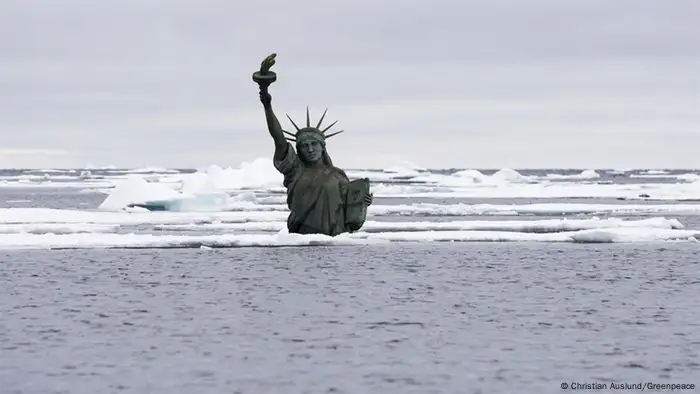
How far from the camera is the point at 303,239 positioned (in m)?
28.9

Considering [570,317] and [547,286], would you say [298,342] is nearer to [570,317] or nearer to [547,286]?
[570,317]

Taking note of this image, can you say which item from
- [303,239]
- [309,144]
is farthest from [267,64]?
[303,239]

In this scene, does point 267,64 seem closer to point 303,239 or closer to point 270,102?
point 270,102

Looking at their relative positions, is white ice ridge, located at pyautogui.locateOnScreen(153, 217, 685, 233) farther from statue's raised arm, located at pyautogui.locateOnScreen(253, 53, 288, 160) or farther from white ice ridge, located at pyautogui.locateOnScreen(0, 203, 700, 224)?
statue's raised arm, located at pyautogui.locateOnScreen(253, 53, 288, 160)

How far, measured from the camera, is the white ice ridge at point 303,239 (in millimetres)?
29141

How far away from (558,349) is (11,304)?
28.7 feet

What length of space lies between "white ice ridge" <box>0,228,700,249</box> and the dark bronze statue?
505mm

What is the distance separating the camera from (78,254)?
91.9 ft

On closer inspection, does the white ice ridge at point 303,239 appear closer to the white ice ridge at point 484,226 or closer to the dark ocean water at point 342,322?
the dark ocean water at point 342,322

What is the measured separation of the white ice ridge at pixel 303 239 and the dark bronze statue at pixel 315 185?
505mm

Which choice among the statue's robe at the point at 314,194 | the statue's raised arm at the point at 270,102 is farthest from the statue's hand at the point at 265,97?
the statue's robe at the point at 314,194

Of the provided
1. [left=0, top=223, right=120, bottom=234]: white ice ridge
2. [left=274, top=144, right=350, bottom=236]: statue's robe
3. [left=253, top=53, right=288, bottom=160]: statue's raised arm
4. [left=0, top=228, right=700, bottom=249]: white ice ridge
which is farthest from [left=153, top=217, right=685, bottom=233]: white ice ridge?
[left=253, top=53, right=288, bottom=160]: statue's raised arm

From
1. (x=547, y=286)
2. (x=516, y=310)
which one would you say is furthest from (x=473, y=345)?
(x=547, y=286)

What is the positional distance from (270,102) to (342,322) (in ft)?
33.7
